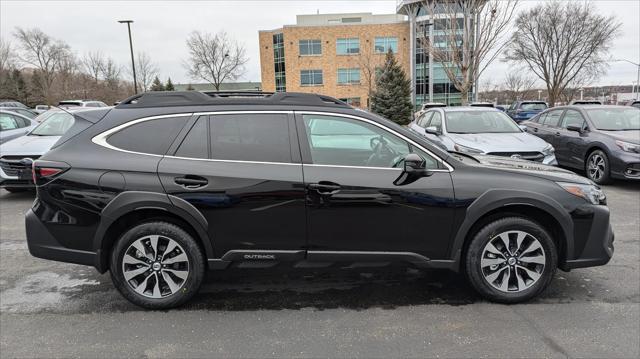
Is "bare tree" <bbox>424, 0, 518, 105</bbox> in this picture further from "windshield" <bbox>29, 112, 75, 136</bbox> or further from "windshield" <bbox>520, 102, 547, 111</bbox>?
"windshield" <bbox>29, 112, 75, 136</bbox>

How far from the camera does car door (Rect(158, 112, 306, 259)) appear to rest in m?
3.56

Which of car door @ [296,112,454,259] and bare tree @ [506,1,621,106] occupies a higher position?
bare tree @ [506,1,621,106]

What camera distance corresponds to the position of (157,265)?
12.0ft

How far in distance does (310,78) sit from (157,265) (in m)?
52.6

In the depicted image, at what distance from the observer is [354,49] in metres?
53.5

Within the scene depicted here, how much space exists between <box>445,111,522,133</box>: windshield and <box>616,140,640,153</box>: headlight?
1.83 meters

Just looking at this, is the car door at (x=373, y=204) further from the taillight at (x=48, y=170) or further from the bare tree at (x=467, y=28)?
the bare tree at (x=467, y=28)

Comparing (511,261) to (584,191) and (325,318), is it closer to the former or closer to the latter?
(584,191)

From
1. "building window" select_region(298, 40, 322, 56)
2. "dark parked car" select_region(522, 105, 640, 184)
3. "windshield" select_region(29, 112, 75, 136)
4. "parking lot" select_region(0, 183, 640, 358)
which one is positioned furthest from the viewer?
"building window" select_region(298, 40, 322, 56)

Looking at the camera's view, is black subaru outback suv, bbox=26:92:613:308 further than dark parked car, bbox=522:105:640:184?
No

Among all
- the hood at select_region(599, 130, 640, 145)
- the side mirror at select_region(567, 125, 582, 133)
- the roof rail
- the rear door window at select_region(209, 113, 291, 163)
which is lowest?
the hood at select_region(599, 130, 640, 145)

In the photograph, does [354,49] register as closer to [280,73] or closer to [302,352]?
[280,73]

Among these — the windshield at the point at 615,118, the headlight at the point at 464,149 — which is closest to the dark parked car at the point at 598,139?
the windshield at the point at 615,118

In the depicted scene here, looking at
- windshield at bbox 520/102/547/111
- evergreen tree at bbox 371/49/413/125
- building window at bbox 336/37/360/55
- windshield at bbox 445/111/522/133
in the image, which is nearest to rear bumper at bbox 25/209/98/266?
windshield at bbox 445/111/522/133
